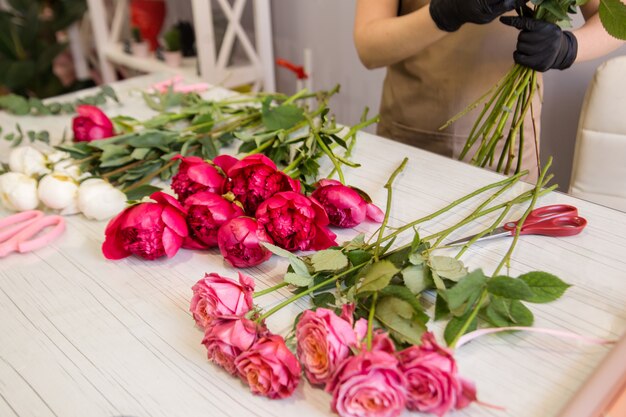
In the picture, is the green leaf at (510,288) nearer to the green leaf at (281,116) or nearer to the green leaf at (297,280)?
the green leaf at (297,280)

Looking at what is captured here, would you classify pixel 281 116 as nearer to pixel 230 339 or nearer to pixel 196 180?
pixel 196 180

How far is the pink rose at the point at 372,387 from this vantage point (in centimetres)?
41

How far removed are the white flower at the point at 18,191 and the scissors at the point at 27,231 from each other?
0.01 m

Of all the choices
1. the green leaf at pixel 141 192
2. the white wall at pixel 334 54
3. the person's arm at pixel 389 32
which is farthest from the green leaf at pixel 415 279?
the white wall at pixel 334 54

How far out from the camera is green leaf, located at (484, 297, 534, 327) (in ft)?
1.67

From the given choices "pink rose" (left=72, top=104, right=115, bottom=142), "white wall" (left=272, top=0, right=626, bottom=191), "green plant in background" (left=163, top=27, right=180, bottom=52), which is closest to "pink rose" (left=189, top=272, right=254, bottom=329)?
"pink rose" (left=72, top=104, right=115, bottom=142)

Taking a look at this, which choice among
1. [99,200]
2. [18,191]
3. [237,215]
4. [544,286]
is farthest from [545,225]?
[18,191]

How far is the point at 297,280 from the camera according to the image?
22.1 inches

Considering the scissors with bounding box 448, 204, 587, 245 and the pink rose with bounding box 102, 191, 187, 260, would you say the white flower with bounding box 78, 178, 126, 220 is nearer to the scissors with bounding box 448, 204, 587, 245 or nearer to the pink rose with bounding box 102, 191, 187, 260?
the pink rose with bounding box 102, 191, 187, 260

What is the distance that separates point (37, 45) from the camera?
8.10 ft

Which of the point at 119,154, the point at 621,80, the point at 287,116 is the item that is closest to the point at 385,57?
the point at 287,116

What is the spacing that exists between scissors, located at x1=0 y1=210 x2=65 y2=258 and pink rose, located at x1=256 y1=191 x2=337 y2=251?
12.4 inches

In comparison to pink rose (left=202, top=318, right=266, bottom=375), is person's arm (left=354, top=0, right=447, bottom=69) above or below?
above

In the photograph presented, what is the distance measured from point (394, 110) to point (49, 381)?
93 centimetres
